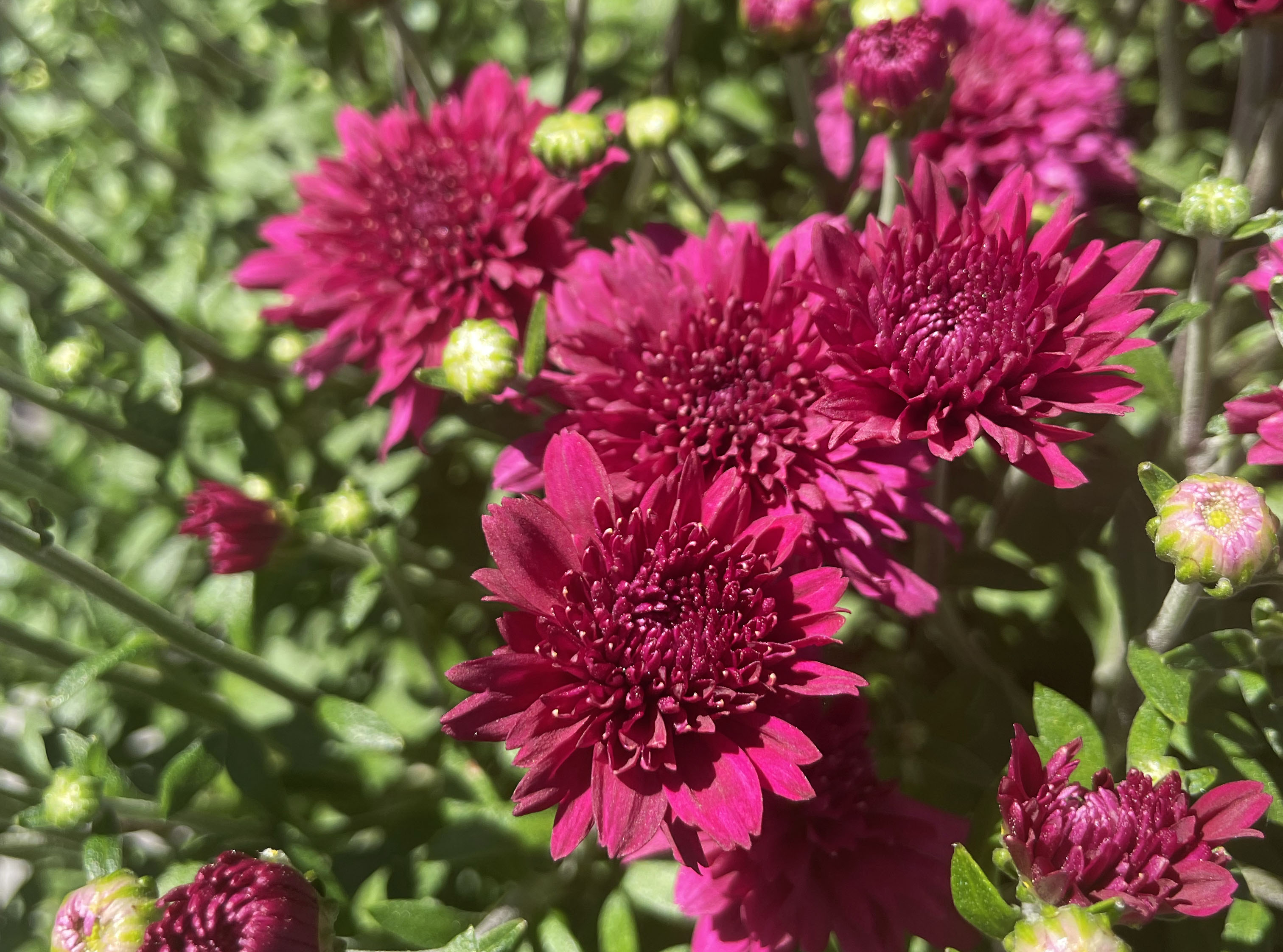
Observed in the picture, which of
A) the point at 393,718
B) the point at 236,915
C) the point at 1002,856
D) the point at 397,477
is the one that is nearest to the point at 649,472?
the point at 1002,856

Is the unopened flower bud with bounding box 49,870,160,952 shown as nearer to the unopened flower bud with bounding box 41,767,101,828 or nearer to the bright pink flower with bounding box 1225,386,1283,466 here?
the unopened flower bud with bounding box 41,767,101,828

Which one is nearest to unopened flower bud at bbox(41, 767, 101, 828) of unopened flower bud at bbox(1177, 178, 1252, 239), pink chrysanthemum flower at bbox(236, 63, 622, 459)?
pink chrysanthemum flower at bbox(236, 63, 622, 459)

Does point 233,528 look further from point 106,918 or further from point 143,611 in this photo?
point 106,918

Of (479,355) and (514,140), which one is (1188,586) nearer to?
(479,355)

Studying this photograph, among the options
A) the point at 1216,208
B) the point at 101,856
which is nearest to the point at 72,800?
the point at 101,856

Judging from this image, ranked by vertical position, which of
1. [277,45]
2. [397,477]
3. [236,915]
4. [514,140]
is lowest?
[236,915]

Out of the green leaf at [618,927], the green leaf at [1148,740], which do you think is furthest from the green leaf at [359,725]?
the green leaf at [1148,740]
